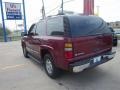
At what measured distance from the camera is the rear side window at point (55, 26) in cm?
387

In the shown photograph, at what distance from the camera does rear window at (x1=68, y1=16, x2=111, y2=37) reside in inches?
145

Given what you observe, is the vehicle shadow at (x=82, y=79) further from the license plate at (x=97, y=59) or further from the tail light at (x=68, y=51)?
the tail light at (x=68, y=51)

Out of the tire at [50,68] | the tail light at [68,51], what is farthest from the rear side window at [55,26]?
the tire at [50,68]

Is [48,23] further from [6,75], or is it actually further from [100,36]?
[6,75]

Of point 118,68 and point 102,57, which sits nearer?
point 102,57

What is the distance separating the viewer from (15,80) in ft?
15.0

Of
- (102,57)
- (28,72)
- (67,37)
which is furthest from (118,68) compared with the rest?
(28,72)

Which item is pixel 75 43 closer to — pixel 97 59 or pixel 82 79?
pixel 97 59

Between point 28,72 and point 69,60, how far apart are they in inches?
90.4

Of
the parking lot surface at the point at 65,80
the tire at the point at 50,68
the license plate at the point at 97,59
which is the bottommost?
the parking lot surface at the point at 65,80

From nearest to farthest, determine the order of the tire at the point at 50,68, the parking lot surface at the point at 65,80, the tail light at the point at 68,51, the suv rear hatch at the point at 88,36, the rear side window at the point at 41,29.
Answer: the tail light at the point at 68,51 → the suv rear hatch at the point at 88,36 → the parking lot surface at the point at 65,80 → the tire at the point at 50,68 → the rear side window at the point at 41,29

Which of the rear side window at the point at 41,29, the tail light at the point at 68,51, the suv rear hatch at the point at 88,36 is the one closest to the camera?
the tail light at the point at 68,51

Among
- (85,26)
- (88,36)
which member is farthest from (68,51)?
(85,26)

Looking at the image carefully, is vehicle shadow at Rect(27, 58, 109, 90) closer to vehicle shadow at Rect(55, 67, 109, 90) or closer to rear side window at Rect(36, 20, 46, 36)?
vehicle shadow at Rect(55, 67, 109, 90)
